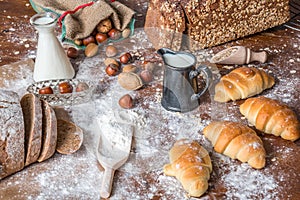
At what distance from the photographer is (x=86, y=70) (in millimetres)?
1646

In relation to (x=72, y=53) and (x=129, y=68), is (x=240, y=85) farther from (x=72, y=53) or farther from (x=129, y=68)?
(x=72, y=53)

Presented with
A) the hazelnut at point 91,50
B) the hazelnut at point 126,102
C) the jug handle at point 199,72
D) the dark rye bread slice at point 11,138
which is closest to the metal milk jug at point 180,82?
the jug handle at point 199,72

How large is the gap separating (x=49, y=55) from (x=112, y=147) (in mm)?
438

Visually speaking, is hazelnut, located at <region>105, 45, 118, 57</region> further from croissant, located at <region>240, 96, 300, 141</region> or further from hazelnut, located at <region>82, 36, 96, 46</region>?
croissant, located at <region>240, 96, 300, 141</region>

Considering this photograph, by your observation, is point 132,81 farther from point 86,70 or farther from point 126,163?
Result: point 126,163

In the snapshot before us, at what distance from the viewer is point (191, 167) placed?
1.20m

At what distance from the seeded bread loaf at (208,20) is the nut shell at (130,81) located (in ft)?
0.73

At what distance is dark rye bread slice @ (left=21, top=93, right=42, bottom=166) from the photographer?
1.23 meters

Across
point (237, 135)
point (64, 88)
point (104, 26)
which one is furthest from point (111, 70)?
point (237, 135)

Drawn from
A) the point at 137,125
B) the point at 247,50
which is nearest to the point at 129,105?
the point at 137,125

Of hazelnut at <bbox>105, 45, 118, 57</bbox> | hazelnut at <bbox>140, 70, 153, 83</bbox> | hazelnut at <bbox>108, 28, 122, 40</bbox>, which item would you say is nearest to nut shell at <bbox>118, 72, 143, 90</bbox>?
hazelnut at <bbox>140, 70, 153, 83</bbox>

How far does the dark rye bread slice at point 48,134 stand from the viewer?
1.26 metres

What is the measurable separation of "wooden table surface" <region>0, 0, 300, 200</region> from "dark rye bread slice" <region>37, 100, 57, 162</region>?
6cm

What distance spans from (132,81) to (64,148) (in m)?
0.35
